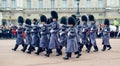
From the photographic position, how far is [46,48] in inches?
851

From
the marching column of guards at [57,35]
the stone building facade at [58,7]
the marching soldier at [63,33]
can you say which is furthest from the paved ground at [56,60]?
the stone building facade at [58,7]

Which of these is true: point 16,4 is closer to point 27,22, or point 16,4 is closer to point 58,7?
point 58,7

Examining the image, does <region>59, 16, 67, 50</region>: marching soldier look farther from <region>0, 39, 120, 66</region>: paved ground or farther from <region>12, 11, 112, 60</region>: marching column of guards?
<region>0, 39, 120, 66</region>: paved ground

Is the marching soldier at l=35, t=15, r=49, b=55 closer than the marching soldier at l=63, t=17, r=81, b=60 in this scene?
No

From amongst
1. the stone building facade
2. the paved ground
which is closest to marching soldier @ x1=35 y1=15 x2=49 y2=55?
the paved ground

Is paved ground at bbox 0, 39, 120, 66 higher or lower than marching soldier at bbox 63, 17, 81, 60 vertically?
lower

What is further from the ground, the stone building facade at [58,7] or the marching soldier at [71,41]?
the marching soldier at [71,41]

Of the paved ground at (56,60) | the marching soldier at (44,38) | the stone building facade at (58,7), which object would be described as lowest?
the stone building facade at (58,7)

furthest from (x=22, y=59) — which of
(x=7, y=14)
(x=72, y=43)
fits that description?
(x=7, y=14)

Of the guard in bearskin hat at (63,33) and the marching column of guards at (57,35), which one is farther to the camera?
the guard in bearskin hat at (63,33)

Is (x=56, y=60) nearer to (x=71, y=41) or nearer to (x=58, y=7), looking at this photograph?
(x=71, y=41)

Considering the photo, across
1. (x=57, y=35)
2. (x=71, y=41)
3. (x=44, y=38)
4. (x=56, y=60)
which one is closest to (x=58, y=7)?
(x=44, y=38)

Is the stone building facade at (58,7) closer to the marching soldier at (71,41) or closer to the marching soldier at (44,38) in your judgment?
the marching soldier at (44,38)

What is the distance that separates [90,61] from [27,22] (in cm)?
535
